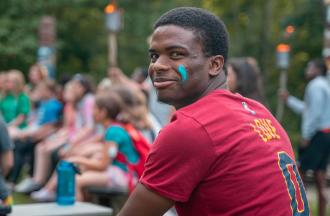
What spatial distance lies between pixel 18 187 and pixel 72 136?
1.58 m

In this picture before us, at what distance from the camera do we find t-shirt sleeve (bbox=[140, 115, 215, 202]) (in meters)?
2.51

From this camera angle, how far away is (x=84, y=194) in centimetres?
818

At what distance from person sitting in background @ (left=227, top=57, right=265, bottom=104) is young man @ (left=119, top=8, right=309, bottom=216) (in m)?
3.36

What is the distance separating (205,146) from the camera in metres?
2.52

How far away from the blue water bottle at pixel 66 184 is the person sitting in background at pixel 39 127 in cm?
627

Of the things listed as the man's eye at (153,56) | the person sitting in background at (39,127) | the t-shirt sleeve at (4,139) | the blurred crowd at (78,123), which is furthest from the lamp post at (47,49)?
the man's eye at (153,56)

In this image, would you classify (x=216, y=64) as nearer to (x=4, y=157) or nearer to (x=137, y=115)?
(x=4, y=157)

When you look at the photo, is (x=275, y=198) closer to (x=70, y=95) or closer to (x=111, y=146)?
(x=111, y=146)

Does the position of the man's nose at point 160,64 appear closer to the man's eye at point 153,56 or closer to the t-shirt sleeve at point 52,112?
the man's eye at point 153,56

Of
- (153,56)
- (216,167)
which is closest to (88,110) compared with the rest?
(153,56)

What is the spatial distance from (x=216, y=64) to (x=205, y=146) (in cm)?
39

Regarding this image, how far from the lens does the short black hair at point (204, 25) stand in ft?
8.86

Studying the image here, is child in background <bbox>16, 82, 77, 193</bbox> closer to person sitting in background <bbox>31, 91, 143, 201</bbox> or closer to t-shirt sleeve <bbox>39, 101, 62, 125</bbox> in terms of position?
t-shirt sleeve <bbox>39, 101, 62, 125</bbox>

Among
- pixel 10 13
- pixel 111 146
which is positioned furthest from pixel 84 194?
pixel 10 13
